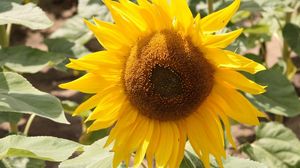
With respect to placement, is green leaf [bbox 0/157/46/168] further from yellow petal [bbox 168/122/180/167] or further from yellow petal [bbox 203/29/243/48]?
yellow petal [bbox 203/29/243/48]

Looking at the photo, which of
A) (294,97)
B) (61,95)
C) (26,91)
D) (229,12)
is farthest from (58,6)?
(229,12)

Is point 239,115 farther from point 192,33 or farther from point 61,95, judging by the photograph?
point 61,95

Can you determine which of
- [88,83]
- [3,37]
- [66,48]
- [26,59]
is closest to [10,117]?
[26,59]

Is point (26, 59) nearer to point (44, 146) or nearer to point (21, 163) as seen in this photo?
point (21, 163)

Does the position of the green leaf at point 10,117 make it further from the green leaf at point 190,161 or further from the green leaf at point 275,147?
the green leaf at point 275,147

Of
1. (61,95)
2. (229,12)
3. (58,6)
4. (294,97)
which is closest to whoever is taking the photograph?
(229,12)

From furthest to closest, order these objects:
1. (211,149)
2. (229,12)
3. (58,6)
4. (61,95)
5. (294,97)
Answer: (58,6) < (61,95) < (294,97) < (211,149) < (229,12)

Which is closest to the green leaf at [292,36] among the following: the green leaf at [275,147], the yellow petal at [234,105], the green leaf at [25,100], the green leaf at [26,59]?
the green leaf at [275,147]
